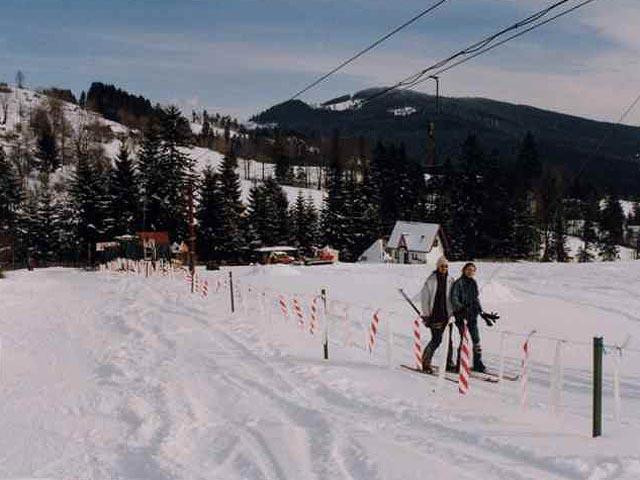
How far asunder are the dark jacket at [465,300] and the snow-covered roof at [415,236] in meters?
65.3

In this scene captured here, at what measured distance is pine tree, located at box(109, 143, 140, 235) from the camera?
7050 cm

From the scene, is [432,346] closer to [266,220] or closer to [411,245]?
[266,220]

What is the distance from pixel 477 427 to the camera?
811 cm

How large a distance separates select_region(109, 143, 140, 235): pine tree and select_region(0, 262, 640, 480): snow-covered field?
4989 cm

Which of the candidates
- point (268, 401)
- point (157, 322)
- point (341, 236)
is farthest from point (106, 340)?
point (341, 236)

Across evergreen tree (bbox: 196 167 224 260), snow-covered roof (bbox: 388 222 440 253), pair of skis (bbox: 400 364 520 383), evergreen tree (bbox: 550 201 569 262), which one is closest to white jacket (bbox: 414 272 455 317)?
pair of skis (bbox: 400 364 520 383)

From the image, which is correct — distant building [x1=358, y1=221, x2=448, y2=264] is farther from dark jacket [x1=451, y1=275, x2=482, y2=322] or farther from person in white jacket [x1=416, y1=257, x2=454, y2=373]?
dark jacket [x1=451, y1=275, x2=482, y2=322]

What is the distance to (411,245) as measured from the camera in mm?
78062

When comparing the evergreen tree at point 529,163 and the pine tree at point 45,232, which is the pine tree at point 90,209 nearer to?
the pine tree at point 45,232

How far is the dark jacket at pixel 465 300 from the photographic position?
1176cm

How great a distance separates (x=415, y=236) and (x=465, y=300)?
67624 mm

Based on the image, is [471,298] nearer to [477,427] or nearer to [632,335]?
[477,427]

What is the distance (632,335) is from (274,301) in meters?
13.5

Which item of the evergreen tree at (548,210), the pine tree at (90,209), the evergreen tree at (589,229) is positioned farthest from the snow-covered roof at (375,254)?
the evergreen tree at (589,229)
